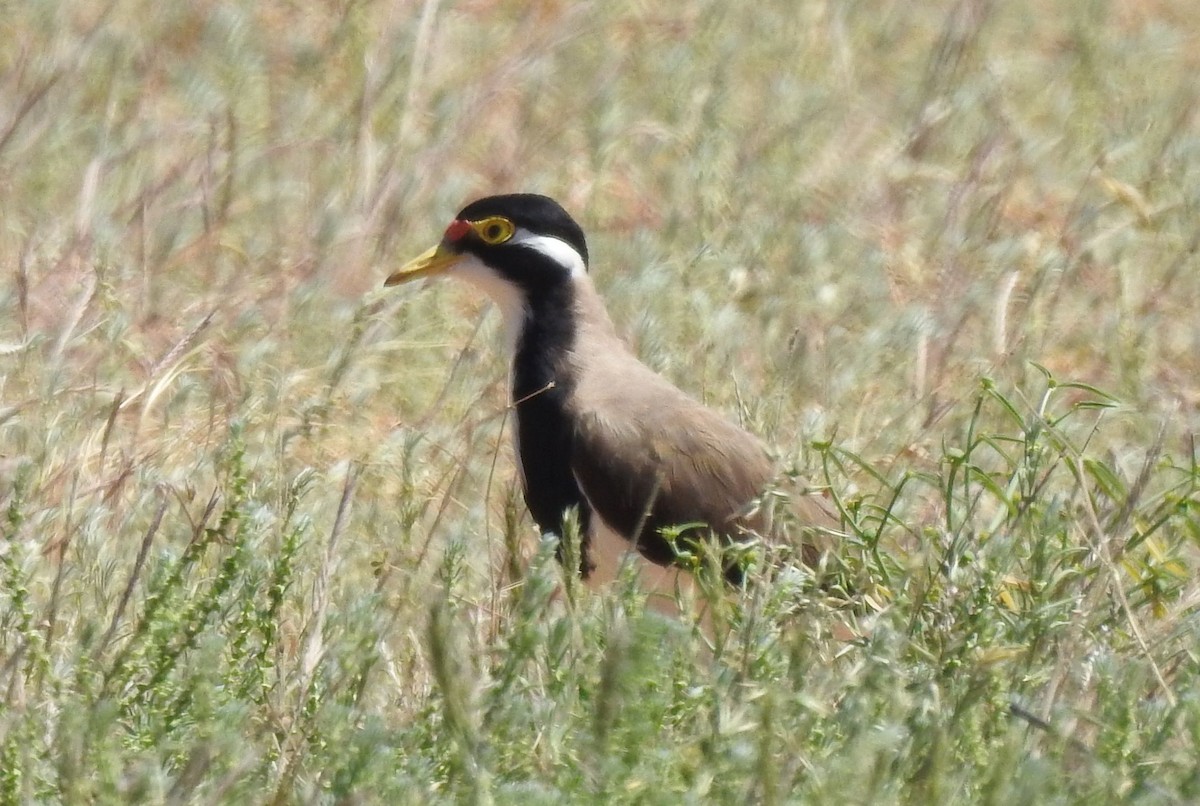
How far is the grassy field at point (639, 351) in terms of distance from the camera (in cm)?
327

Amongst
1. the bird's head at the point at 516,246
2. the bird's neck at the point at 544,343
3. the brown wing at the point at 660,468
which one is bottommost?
the brown wing at the point at 660,468

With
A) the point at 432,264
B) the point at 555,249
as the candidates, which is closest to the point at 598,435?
the point at 555,249

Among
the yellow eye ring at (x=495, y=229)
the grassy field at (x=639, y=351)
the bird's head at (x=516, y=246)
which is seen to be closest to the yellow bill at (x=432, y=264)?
the bird's head at (x=516, y=246)

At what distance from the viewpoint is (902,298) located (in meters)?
7.46

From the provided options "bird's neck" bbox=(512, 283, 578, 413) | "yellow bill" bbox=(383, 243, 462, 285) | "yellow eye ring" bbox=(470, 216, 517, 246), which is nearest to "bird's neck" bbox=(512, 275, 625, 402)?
"bird's neck" bbox=(512, 283, 578, 413)

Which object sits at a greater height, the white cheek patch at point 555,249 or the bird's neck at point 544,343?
the white cheek patch at point 555,249

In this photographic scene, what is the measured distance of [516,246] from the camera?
575 cm

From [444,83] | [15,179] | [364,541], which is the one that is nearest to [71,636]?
[364,541]

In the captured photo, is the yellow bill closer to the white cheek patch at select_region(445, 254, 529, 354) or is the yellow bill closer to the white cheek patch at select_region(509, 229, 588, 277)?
the white cheek patch at select_region(445, 254, 529, 354)

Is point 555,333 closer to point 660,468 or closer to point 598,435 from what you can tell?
point 598,435

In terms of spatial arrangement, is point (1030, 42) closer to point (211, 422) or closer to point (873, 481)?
point (873, 481)

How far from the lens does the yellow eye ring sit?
5754mm

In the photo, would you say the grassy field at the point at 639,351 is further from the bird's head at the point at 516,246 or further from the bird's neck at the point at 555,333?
the bird's head at the point at 516,246

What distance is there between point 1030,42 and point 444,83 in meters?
2.78
